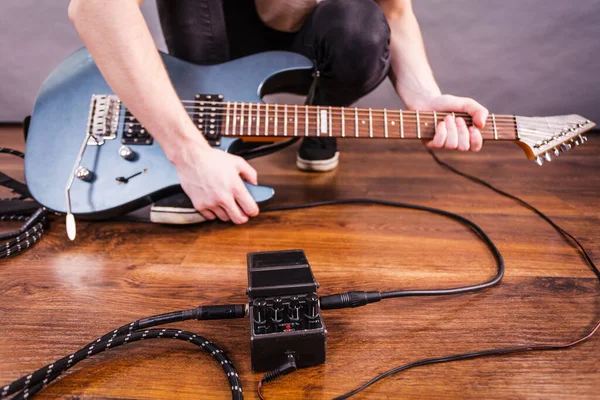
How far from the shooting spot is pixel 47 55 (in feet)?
4.81

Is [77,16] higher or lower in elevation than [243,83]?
higher

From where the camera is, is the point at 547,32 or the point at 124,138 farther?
the point at 547,32

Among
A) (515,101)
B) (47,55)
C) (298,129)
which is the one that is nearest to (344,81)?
(298,129)

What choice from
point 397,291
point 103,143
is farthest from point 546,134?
point 103,143

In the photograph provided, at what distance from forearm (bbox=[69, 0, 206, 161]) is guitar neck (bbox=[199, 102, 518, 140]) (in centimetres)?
11

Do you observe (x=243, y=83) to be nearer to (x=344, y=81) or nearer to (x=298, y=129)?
(x=298, y=129)

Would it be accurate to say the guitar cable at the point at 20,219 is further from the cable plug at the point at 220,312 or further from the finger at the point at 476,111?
the finger at the point at 476,111

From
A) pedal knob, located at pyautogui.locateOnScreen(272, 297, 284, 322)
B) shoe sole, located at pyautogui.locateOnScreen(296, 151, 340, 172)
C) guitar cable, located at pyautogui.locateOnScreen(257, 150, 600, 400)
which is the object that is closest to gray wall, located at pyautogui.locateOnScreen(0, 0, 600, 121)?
shoe sole, located at pyautogui.locateOnScreen(296, 151, 340, 172)

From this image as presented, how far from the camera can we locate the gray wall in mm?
1336

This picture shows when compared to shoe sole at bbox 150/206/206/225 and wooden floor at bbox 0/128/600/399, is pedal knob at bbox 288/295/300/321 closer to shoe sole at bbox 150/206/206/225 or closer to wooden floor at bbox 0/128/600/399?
wooden floor at bbox 0/128/600/399

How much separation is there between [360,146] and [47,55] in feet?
4.26

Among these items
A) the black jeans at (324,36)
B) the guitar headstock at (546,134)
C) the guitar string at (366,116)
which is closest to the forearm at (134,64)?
the guitar string at (366,116)

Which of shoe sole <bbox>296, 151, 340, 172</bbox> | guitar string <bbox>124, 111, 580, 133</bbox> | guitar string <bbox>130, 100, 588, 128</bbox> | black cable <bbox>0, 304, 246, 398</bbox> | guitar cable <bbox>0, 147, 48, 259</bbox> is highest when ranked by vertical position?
guitar string <bbox>130, 100, 588, 128</bbox>

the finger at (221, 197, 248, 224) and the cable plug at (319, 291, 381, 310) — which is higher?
the cable plug at (319, 291, 381, 310)
